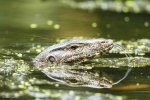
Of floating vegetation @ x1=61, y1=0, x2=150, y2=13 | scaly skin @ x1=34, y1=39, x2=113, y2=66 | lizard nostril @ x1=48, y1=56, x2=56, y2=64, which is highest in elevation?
floating vegetation @ x1=61, y1=0, x2=150, y2=13

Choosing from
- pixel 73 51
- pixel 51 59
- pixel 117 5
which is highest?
pixel 117 5

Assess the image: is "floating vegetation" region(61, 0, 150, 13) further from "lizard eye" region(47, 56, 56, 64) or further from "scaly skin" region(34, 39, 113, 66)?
"lizard eye" region(47, 56, 56, 64)

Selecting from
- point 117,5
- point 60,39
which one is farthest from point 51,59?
point 117,5

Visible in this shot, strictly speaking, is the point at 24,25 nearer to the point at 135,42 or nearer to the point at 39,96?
the point at 135,42

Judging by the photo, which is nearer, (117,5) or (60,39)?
(60,39)

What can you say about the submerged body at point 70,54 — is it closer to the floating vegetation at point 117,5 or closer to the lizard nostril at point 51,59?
the lizard nostril at point 51,59

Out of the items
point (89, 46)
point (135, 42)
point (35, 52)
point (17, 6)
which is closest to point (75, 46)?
point (89, 46)

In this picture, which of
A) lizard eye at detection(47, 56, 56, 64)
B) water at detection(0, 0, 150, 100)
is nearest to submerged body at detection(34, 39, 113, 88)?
lizard eye at detection(47, 56, 56, 64)

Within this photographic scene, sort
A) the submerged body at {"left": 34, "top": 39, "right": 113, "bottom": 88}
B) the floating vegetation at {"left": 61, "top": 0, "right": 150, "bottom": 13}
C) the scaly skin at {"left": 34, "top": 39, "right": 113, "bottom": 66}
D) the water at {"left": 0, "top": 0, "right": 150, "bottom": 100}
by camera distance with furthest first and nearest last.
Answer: the floating vegetation at {"left": 61, "top": 0, "right": 150, "bottom": 13} < the scaly skin at {"left": 34, "top": 39, "right": 113, "bottom": 66} < the submerged body at {"left": 34, "top": 39, "right": 113, "bottom": 88} < the water at {"left": 0, "top": 0, "right": 150, "bottom": 100}

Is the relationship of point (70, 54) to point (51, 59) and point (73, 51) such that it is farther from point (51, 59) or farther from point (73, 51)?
point (51, 59)
